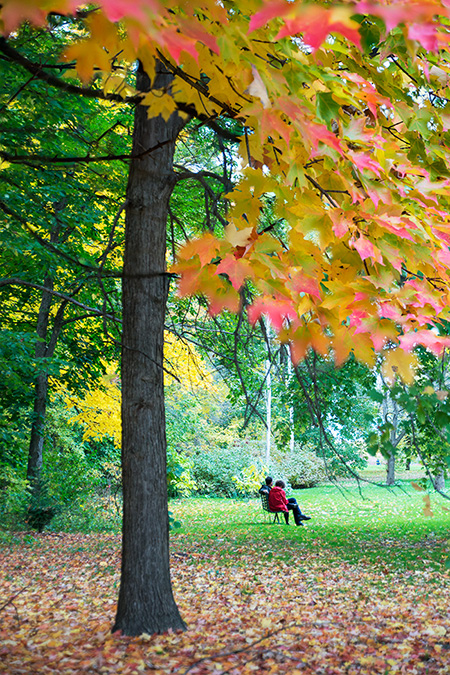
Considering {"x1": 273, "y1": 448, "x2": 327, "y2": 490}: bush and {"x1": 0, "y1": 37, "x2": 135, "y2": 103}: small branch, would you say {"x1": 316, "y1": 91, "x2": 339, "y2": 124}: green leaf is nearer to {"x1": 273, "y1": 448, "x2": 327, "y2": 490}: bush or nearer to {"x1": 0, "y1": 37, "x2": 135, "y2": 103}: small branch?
{"x1": 0, "y1": 37, "x2": 135, "y2": 103}: small branch

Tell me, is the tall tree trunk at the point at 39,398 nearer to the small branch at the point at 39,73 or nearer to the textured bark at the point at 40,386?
the textured bark at the point at 40,386

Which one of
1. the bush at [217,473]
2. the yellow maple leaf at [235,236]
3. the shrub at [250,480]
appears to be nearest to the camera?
the yellow maple leaf at [235,236]

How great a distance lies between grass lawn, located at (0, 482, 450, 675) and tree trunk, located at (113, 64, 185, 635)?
0.83ft

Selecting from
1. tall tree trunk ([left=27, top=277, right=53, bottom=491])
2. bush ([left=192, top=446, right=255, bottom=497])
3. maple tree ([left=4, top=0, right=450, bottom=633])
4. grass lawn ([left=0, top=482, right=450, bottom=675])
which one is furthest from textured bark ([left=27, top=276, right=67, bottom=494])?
bush ([left=192, top=446, right=255, bottom=497])

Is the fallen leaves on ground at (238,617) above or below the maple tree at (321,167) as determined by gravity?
below

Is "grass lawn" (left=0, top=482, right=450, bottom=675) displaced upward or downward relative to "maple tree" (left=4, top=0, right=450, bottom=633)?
downward

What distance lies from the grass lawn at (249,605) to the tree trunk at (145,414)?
0.25 meters

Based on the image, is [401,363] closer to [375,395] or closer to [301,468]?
[375,395]

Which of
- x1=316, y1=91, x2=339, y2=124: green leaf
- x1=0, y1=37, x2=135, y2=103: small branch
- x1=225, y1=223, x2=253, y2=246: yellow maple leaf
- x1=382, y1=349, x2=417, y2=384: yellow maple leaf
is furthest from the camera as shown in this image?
x1=0, y1=37, x2=135, y2=103: small branch

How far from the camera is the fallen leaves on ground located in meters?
3.71

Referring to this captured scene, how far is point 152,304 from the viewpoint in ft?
14.3

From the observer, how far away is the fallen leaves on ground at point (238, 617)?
146 inches

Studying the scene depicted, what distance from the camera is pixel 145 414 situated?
422cm

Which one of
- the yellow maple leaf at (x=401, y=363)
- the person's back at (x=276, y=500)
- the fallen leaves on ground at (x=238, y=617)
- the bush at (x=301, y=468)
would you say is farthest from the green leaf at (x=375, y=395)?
the bush at (x=301, y=468)
